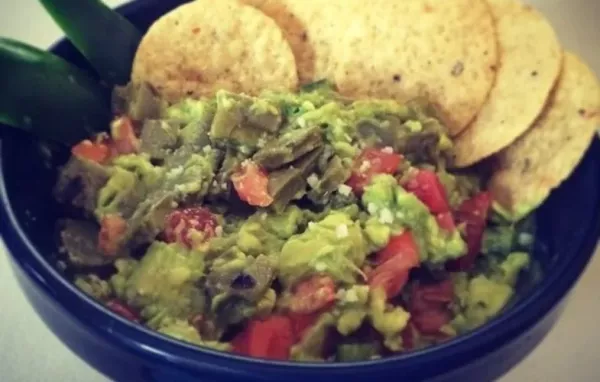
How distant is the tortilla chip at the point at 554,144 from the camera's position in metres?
1.42

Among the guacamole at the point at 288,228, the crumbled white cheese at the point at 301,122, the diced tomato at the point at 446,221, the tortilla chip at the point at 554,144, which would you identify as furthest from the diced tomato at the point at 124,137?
the tortilla chip at the point at 554,144

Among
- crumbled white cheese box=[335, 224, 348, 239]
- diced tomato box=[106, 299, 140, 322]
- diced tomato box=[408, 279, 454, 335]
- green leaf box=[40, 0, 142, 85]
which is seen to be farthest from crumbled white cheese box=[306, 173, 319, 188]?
green leaf box=[40, 0, 142, 85]

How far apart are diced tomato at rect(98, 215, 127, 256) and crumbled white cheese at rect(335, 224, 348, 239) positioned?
A: 330 millimetres

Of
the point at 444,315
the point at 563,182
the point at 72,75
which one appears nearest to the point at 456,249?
the point at 444,315

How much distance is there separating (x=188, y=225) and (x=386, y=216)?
30 centimetres

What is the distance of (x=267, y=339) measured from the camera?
47.6 inches

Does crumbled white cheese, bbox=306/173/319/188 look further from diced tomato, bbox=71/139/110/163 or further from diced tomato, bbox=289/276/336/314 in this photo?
diced tomato, bbox=71/139/110/163

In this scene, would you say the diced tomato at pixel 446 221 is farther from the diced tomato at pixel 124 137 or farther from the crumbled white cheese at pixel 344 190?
the diced tomato at pixel 124 137

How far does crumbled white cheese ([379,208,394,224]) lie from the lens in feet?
4.38

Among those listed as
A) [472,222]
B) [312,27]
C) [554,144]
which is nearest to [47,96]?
[312,27]

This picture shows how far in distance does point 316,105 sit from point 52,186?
462mm

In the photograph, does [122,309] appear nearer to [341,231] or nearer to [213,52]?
[341,231]

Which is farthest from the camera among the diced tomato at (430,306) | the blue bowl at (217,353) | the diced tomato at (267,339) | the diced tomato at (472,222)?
the diced tomato at (472,222)

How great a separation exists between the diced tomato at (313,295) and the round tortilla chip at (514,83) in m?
0.41
